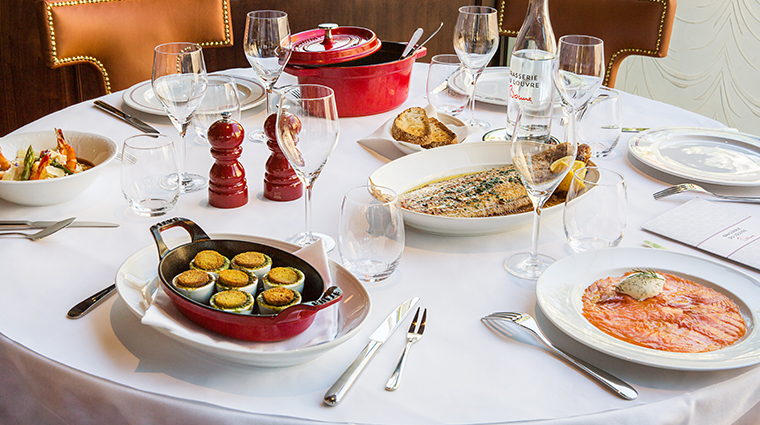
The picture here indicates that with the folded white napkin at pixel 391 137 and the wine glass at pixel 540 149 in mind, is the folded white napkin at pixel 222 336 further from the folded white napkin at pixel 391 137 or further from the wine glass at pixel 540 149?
the folded white napkin at pixel 391 137

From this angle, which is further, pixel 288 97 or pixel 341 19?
pixel 341 19

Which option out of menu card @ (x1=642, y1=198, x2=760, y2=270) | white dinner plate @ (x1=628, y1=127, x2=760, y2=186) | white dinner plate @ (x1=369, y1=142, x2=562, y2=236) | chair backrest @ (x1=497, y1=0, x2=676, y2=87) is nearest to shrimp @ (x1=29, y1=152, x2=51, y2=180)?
white dinner plate @ (x1=369, y1=142, x2=562, y2=236)

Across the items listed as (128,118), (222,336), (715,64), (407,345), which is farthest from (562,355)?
(715,64)

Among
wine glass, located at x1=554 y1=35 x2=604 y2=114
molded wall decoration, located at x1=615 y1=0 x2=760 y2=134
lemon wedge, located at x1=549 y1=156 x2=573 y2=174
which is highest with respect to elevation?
wine glass, located at x1=554 y1=35 x2=604 y2=114

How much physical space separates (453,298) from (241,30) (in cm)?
276

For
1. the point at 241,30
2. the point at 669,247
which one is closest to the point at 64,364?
the point at 669,247

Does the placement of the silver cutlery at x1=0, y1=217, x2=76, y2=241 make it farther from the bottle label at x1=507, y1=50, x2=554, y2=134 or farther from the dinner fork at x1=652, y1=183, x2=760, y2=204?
the dinner fork at x1=652, y1=183, x2=760, y2=204

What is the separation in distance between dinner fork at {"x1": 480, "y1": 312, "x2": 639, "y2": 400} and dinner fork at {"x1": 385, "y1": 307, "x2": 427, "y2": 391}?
94 millimetres

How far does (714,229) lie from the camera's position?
1128mm

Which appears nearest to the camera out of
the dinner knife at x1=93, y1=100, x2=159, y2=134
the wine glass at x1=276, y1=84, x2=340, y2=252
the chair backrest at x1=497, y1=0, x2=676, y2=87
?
the wine glass at x1=276, y1=84, x2=340, y2=252

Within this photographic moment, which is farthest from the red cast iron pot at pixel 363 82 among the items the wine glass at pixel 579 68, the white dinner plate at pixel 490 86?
the wine glass at pixel 579 68

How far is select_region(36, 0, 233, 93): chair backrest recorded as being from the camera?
1949 mm

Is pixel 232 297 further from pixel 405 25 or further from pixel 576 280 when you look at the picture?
pixel 405 25

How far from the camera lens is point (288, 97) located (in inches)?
39.6
